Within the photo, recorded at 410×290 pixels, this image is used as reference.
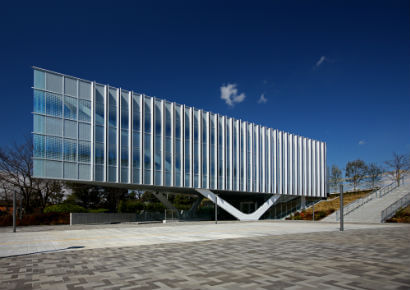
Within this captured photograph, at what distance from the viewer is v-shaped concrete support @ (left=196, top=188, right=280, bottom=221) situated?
127ft

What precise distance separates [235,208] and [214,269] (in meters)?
34.8

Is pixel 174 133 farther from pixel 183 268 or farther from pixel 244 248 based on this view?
pixel 183 268

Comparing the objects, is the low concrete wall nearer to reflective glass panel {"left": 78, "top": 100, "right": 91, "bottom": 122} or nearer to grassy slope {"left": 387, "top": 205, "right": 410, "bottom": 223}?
reflective glass panel {"left": 78, "top": 100, "right": 91, "bottom": 122}

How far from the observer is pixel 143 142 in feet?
110

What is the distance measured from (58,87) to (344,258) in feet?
89.5

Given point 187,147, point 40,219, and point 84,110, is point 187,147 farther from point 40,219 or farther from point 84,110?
point 40,219

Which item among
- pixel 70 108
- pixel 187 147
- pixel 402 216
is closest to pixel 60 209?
pixel 70 108

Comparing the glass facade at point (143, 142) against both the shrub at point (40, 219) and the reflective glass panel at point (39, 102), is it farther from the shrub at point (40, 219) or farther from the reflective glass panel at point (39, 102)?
the shrub at point (40, 219)

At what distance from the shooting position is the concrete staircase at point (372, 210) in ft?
110

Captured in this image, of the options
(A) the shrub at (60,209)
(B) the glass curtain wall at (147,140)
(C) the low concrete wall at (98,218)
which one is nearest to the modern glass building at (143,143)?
(B) the glass curtain wall at (147,140)

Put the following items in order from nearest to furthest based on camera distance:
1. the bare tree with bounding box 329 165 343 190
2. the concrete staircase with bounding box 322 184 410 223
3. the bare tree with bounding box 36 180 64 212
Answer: the concrete staircase with bounding box 322 184 410 223, the bare tree with bounding box 36 180 64 212, the bare tree with bounding box 329 165 343 190

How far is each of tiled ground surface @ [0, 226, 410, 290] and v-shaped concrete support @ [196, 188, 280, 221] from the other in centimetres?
2337

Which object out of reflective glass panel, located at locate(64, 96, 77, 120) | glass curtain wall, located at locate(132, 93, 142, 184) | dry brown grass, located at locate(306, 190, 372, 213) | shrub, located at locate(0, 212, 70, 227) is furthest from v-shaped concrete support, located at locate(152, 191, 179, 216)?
dry brown grass, located at locate(306, 190, 372, 213)

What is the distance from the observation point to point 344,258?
9.80 metres
